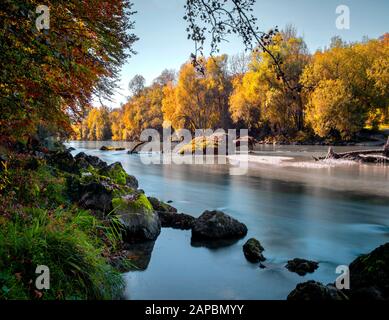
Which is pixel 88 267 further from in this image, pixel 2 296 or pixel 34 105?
pixel 34 105

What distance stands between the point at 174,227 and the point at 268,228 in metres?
2.91

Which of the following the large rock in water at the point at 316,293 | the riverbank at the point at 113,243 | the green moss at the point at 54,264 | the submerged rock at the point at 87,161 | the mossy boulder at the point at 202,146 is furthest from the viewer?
the mossy boulder at the point at 202,146

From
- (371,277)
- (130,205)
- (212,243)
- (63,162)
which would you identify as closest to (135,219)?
(130,205)

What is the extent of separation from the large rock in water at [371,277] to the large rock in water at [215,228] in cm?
359

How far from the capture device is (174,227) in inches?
408

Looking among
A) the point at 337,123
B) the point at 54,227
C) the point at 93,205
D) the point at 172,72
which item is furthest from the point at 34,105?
the point at 172,72

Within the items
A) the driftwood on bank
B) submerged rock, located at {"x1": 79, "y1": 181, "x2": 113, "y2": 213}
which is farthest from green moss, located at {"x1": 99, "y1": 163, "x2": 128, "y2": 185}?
the driftwood on bank

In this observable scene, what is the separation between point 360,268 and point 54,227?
17.2 feet

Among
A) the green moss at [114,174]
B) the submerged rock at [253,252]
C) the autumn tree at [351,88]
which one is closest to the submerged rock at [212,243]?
the submerged rock at [253,252]

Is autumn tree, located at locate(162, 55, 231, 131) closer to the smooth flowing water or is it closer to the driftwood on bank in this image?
the driftwood on bank

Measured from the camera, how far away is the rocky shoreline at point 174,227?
5.40 meters

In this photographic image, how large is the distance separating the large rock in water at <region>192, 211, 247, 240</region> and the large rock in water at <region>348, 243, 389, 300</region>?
3.59 m

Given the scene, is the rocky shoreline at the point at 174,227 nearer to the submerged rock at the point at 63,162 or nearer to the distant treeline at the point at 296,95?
the submerged rock at the point at 63,162

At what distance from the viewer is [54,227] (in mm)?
5750
